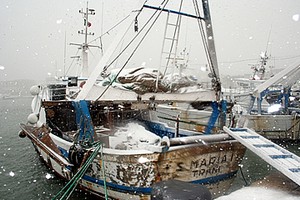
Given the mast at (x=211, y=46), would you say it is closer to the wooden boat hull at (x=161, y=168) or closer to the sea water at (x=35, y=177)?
the wooden boat hull at (x=161, y=168)

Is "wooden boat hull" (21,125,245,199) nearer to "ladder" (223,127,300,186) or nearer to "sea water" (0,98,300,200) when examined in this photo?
"ladder" (223,127,300,186)

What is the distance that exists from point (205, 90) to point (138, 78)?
216 cm

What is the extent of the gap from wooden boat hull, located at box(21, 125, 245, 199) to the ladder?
508 mm

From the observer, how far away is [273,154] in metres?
5.03

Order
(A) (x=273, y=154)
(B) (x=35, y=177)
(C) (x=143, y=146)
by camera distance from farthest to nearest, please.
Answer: (B) (x=35, y=177) → (C) (x=143, y=146) → (A) (x=273, y=154)

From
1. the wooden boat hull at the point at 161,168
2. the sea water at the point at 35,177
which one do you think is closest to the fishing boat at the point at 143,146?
A: the wooden boat hull at the point at 161,168

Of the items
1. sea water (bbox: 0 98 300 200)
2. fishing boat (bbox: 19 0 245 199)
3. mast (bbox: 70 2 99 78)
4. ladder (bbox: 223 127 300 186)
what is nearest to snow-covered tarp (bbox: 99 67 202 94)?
fishing boat (bbox: 19 0 245 199)

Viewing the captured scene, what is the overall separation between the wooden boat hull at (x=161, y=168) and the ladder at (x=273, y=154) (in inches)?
20.0

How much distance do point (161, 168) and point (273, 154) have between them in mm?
2510

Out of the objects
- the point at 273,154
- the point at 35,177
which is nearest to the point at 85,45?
the point at 35,177

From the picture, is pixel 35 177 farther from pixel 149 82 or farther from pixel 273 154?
pixel 273 154

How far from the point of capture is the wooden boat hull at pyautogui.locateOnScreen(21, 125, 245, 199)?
534cm

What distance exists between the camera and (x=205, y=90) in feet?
23.3

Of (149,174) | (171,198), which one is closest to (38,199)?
(149,174)
